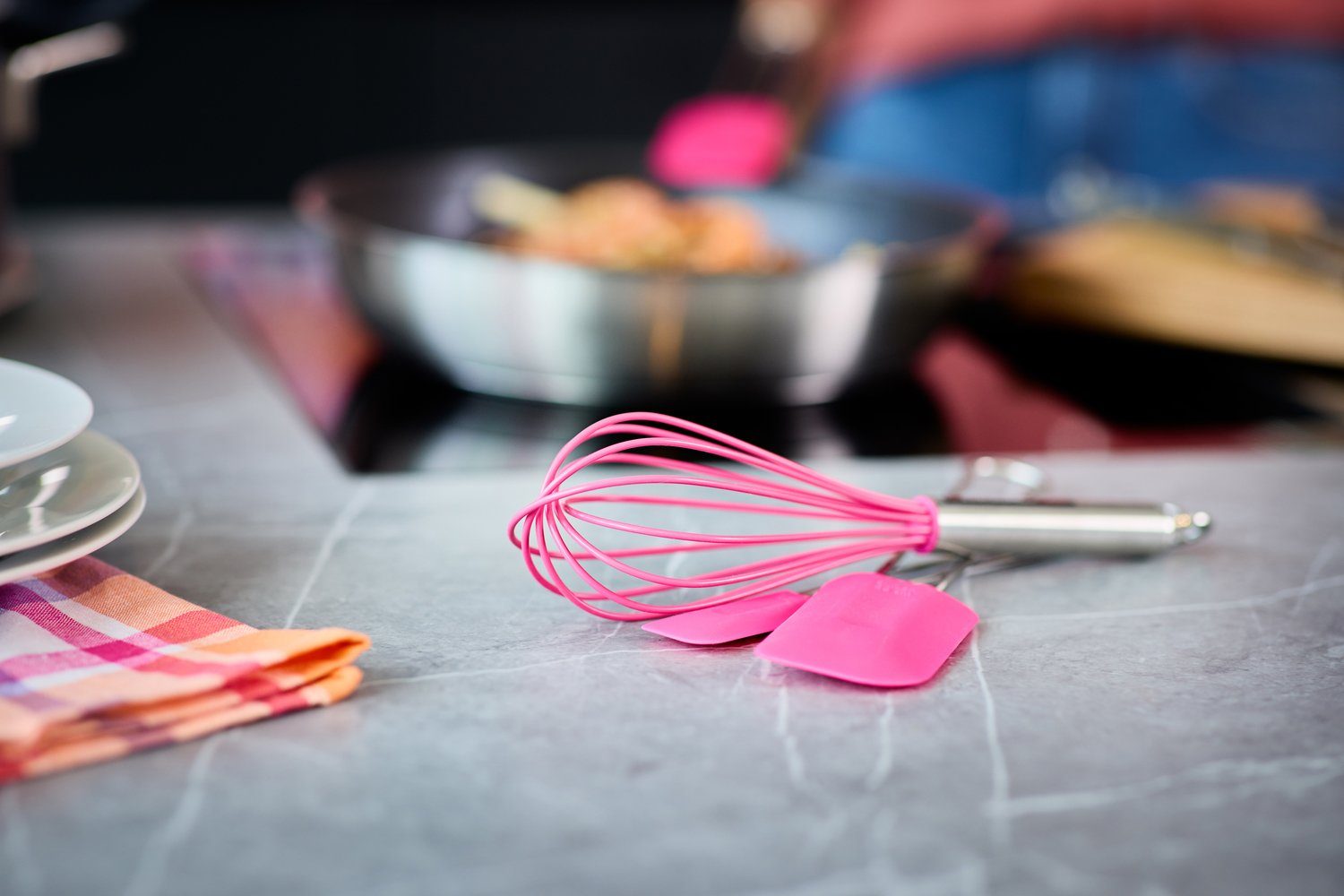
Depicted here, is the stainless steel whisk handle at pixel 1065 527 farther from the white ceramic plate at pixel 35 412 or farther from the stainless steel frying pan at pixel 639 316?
the white ceramic plate at pixel 35 412

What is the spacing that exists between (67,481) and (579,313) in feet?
0.93

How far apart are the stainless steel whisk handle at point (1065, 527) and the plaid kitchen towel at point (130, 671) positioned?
0.26 metres

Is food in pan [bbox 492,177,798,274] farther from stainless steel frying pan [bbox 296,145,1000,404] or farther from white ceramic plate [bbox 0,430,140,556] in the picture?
white ceramic plate [bbox 0,430,140,556]

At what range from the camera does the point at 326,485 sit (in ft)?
2.15

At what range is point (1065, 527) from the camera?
56 centimetres

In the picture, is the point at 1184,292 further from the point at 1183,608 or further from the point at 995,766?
the point at 995,766

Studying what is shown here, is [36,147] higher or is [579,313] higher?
[579,313]

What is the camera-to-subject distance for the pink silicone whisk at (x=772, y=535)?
0.49 metres

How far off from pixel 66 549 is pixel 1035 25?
6.26 feet

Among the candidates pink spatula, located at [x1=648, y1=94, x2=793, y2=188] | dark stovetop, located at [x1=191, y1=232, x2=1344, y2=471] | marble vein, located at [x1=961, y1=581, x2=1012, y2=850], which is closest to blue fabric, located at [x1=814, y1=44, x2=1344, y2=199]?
pink spatula, located at [x1=648, y1=94, x2=793, y2=188]

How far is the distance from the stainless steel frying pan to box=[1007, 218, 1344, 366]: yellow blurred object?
164 mm

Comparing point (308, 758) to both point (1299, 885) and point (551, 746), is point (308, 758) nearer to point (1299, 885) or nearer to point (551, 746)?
point (551, 746)

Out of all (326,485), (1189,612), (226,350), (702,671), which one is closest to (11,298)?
(226,350)

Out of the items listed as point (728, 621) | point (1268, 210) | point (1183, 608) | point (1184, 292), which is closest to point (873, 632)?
point (728, 621)
